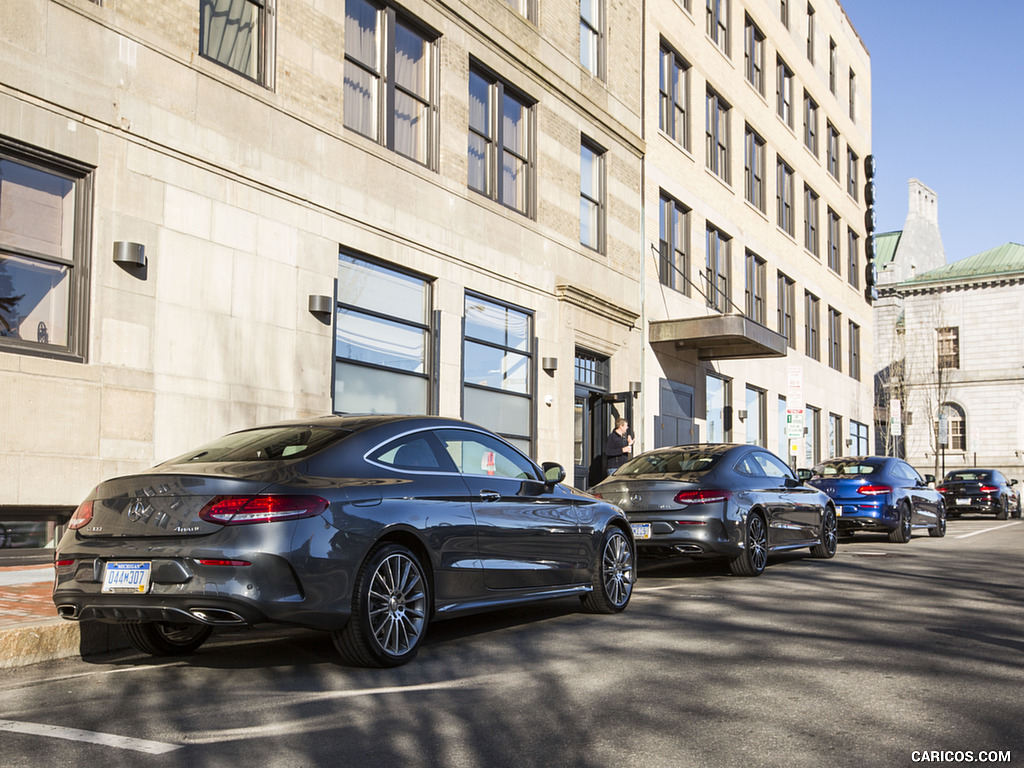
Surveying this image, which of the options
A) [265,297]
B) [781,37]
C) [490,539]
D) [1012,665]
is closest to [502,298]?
[265,297]

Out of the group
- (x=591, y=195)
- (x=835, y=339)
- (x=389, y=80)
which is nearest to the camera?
(x=389, y=80)

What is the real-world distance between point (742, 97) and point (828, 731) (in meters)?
26.9

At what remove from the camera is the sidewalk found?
20.8 feet

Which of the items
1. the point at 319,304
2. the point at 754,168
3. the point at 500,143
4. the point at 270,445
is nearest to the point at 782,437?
the point at 754,168

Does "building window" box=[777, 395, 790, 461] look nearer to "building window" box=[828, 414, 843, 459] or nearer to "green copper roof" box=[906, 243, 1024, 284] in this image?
"building window" box=[828, 414, 843, 459]

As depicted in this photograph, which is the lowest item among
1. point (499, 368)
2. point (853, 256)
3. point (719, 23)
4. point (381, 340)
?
point (499, 368)

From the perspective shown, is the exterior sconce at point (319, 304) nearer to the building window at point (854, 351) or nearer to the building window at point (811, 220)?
the building window at point (811, 220)

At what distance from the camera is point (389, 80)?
15.4 metres

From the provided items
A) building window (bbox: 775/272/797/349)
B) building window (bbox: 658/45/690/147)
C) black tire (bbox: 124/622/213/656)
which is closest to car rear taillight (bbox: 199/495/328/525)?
black tire (bbox: 124/622/213/656)

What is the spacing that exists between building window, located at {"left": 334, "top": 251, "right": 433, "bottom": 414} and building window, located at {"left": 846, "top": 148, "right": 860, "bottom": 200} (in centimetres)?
3001

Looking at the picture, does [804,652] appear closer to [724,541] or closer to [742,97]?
[724,541]

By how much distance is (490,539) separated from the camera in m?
7.31

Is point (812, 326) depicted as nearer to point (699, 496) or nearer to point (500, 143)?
point (500, 143)

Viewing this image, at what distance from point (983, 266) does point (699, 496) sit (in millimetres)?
63304
